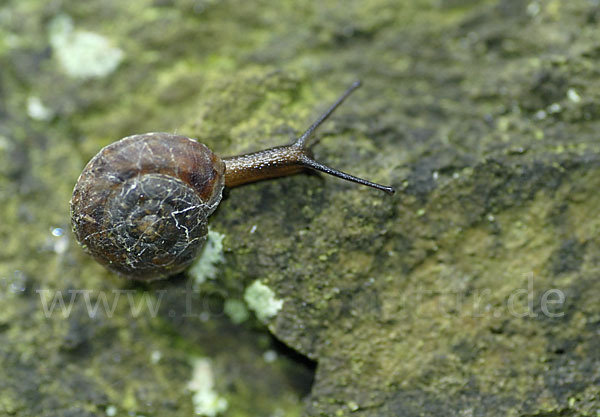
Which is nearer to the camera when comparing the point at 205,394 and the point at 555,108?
the point at 205,394

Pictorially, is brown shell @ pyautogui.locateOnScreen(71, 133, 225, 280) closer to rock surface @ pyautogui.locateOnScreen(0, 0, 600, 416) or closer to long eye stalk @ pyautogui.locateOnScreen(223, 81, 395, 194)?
long eye stalk @ pyautogui.locateOnScreen(223, 81, 395, 194)

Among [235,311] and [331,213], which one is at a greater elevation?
[331,213]

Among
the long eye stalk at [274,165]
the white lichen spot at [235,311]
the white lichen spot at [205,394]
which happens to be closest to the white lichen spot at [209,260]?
the white lichen spot at [235,311]

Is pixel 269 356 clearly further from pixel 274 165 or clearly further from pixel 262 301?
pixel 274 165

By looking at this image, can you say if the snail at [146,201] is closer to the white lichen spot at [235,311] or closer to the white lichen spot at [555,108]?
the white lichen spot at [235,311]

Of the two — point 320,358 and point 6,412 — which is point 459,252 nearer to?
point 320,358

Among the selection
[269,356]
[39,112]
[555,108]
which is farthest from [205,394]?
[555,108]

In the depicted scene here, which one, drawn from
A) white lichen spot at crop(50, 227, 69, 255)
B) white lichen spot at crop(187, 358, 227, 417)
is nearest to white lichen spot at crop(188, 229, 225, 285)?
white lichen spot at crop(187, 358, 227, 417)
